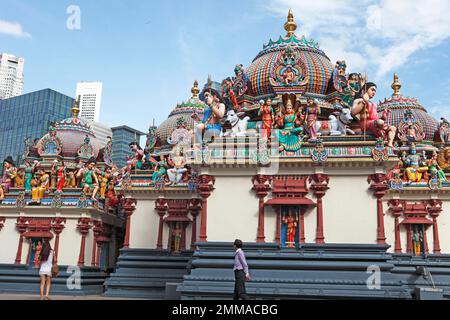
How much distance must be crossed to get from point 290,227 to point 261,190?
1923mm

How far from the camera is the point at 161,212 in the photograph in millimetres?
25828

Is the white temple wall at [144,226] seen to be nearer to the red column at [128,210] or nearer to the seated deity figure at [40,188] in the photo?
the red column at [128,210]

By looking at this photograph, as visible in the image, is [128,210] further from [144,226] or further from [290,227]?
[290,227]

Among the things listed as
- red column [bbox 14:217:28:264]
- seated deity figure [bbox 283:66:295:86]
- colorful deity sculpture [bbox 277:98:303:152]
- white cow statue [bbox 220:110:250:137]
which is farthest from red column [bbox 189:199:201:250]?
red column [bbox 14:217:28:264]

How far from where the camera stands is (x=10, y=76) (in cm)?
18450

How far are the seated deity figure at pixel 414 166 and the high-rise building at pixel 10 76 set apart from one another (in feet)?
606

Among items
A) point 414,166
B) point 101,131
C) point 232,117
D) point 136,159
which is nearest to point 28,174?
point 136,159

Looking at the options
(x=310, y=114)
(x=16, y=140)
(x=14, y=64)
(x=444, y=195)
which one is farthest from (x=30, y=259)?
(x=14, y=64)

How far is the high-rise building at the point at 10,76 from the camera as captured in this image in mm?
182625

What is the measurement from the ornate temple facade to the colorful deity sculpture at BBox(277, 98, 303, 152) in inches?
1.8

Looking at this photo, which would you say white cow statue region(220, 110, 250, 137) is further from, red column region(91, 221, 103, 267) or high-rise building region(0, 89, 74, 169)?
high-rise building region(0, 89, 74, 169)

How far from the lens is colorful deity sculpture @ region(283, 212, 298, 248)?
17938mm
